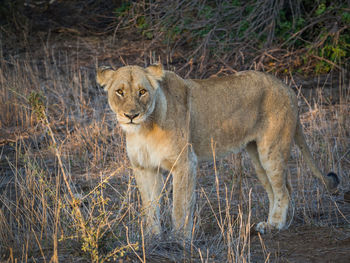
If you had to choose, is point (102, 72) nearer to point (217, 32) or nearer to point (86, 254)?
point (86, 254)

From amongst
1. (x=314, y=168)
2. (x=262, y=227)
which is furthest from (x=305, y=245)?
(x=314, y=168)

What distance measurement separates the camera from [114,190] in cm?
518

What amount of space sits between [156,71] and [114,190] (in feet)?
5.06

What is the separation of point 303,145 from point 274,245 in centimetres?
114

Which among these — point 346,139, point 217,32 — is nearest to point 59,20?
point 217,32

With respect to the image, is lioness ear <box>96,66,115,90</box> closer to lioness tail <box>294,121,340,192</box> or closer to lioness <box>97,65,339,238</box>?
lioness <box>97,65,339,238</box>

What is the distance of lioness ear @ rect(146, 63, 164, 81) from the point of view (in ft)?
13.4

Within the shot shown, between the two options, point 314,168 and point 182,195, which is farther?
point 314,168

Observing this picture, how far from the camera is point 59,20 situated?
12.8 m

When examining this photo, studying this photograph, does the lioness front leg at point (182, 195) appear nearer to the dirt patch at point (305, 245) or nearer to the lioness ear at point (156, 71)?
the dirt patch at point (305, 245)

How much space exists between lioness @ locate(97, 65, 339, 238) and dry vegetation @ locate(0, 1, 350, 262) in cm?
17

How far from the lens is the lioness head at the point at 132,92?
382 cm

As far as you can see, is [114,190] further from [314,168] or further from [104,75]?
[314,168]

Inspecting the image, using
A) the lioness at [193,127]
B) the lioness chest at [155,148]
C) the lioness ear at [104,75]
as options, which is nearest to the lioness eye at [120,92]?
the lioness at [193,127]
